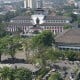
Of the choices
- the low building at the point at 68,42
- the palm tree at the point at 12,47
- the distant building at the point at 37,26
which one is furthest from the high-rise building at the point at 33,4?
the palm tree at the point at 12,47

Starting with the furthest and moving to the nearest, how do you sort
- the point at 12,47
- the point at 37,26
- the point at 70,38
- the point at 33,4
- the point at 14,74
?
the point at 33,4 → the point at 37,26 → the point at 70,38 → the point at 12,47 → the point at 14,74

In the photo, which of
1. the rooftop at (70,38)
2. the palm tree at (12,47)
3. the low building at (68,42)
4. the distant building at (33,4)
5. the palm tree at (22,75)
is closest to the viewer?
the palm tree at (22,75)

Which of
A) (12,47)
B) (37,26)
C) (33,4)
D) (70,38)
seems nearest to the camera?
(12,47)

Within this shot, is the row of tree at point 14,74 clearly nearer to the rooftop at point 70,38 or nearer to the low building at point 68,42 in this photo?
the low building at point 68,42

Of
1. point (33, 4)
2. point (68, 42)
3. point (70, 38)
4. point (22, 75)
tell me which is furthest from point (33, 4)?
point (22, 75)

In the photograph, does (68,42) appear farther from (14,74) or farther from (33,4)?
(33,4)

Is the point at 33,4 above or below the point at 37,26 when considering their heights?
below

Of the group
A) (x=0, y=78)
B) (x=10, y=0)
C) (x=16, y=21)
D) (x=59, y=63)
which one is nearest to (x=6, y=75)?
(x=0, y=78)

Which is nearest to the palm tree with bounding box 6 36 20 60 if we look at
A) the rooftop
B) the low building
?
the low building

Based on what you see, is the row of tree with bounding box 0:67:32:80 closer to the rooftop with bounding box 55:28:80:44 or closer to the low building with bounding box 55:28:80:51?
the low building with bounding box 55:28:80:51
